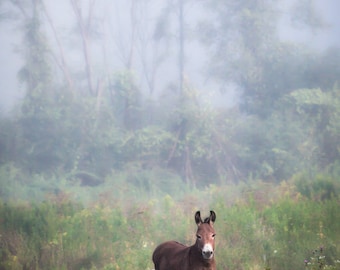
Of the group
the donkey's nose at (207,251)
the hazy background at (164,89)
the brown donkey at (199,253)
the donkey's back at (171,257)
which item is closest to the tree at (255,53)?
the hazy background at (164,89)

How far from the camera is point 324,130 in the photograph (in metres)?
10.5

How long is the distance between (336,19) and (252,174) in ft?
12.6

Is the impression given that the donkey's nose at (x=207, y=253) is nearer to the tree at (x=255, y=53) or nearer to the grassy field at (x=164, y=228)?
the grassy field at (x=164, y=228)

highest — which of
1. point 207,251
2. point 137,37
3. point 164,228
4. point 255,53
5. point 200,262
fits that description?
point 137,37

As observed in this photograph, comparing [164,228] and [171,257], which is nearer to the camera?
[171,257]

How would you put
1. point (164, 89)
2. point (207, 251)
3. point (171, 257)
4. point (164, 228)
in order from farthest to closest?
point (164, 89)
point (164, 228)
point (171, 257)
point (207, 251)

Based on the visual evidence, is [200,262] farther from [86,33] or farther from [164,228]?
[86,33]

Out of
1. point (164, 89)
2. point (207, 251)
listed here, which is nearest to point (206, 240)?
point (207, 251)

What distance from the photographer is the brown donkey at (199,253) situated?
15.6 feet

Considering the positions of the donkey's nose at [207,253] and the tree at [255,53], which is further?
the tree at [255,53]

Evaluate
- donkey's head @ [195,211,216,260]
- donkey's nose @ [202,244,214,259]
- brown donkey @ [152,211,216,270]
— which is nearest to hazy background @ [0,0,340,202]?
brown donkey @ [152,211,216,270]

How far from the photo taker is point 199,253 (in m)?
4.86

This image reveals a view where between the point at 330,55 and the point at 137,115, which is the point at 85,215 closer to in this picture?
the point at 137,115

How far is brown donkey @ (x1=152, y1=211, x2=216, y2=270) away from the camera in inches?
188
